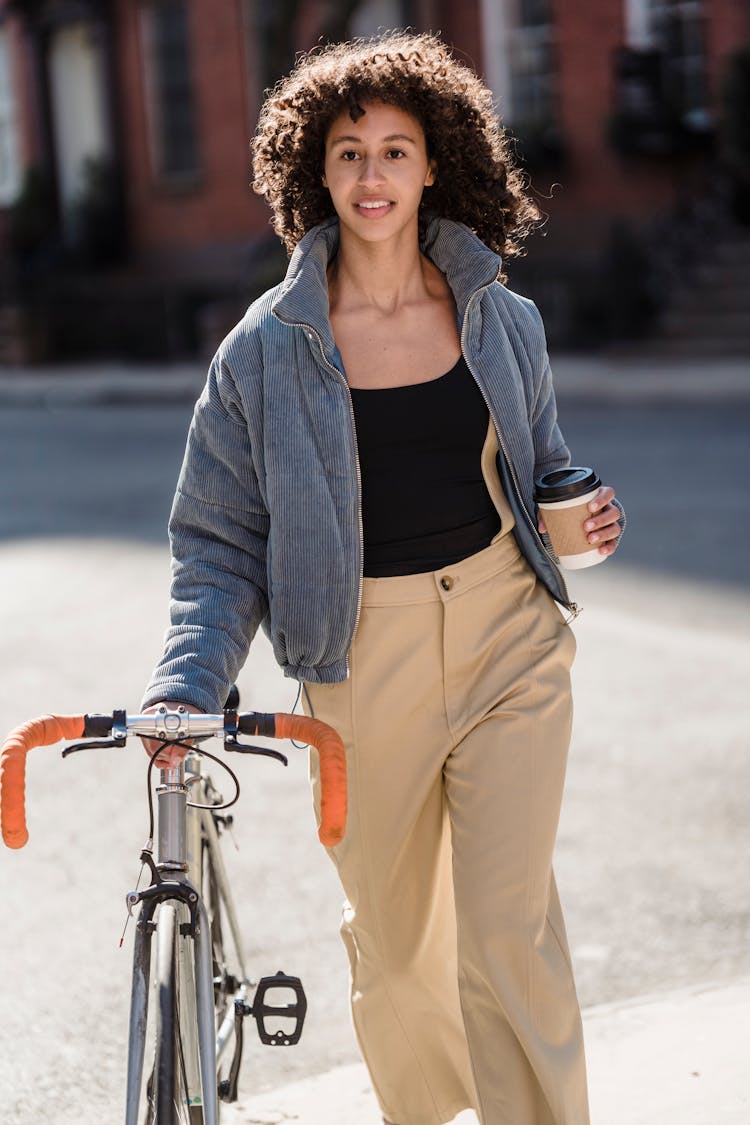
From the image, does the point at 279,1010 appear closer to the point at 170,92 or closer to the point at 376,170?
the point at 376,170

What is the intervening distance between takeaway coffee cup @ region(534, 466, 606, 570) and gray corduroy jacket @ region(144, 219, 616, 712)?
4 cm

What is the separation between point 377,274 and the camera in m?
3.12

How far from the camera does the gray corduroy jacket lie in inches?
115

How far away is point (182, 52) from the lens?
82.4ft

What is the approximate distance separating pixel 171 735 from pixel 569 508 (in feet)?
2.98

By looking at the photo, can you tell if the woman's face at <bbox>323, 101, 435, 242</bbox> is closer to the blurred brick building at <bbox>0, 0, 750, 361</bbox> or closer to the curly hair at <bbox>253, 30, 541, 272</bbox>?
the curly hair at <bbox>253, 30, 541, 272</bbox>

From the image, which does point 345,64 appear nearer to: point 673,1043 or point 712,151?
point 673,1043

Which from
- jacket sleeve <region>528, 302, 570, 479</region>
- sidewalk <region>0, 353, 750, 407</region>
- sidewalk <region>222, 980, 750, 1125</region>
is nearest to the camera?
jacket sleeve <region>528, 302, 570, 479</region>

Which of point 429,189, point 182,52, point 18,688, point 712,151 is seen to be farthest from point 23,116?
point 429,189

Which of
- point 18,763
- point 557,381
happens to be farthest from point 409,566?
point 557,381

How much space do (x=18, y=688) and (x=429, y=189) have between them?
13.7 ft

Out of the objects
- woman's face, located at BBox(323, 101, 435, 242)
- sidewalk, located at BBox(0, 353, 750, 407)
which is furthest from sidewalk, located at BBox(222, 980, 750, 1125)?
sidewalk, located at BBox(0, 353, 750, 407)

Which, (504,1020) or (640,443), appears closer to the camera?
(504,1020)

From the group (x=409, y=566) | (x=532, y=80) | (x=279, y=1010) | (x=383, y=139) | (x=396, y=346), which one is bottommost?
(x=279, y=1010)
